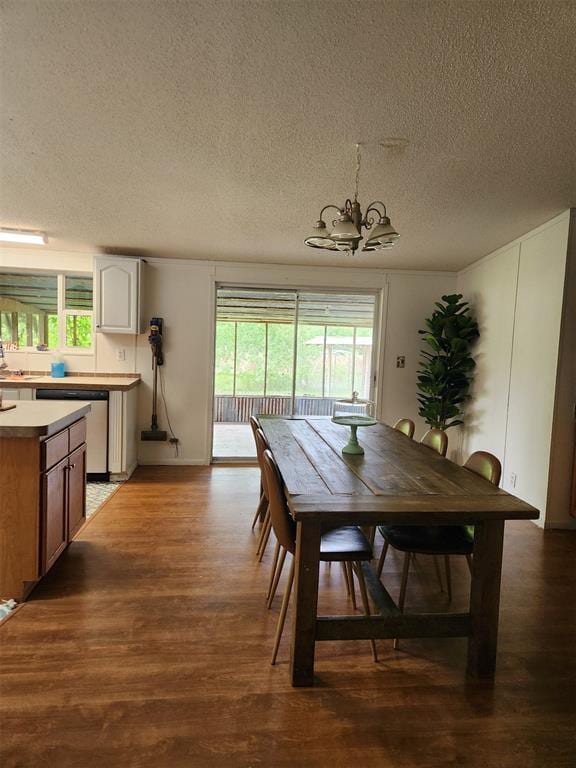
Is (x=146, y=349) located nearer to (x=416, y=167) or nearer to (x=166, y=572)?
(x=166, y=572)

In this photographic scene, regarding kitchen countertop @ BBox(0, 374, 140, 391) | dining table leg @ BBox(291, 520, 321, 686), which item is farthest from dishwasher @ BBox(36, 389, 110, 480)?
dining table leg @ BBox(291, 520, 321, 686)

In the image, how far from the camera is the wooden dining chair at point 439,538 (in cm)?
204

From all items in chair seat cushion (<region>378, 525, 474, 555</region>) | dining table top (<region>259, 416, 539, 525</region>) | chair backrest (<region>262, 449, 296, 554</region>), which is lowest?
chair seat cushion (<region>378, 525, 474, 555</region>)

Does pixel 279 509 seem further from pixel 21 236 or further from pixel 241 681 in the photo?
pixel 21 236

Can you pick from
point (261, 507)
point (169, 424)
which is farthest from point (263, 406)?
point (261, 507)

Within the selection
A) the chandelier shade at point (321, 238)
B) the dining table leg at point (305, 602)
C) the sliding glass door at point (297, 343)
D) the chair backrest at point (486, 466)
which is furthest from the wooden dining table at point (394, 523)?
the sliding glass door at point (297, 343)

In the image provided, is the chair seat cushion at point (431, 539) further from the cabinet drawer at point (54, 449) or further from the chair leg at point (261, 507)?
the cabinet drawer at point (54, 449)

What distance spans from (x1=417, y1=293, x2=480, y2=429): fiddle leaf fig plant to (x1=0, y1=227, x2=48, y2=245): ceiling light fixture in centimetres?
385

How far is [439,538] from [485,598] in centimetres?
36

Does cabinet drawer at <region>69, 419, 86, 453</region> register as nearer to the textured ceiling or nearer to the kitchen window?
the textured ceiling

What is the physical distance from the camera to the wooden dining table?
1620 millimetres

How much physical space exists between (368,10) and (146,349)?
3953 mm

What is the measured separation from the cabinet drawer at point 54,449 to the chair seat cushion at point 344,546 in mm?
1446

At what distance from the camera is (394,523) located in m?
1.62
